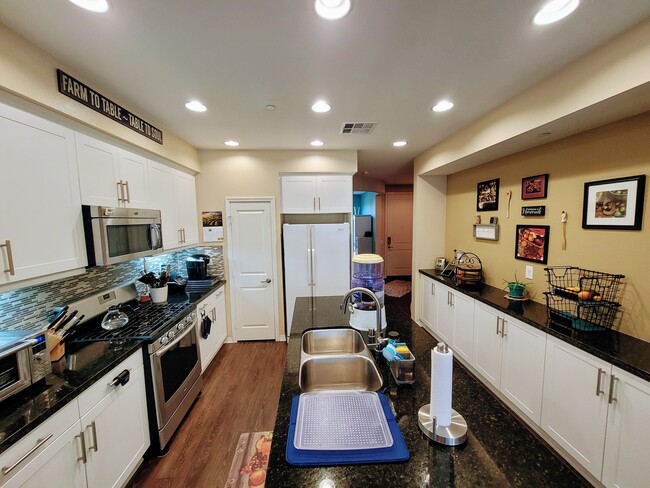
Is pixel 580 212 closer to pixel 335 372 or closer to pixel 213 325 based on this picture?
pixel 335 372

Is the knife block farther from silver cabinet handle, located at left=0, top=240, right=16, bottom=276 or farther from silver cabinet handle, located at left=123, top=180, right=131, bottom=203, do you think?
silver cabinet handle, located at left=123, top=180, right=131, bottom=203

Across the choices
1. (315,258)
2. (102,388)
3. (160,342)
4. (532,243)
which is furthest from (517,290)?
(102,388)

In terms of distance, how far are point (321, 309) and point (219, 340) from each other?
1715 millimetres

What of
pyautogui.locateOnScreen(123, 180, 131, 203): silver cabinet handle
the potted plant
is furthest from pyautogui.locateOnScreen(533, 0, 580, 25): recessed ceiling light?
pyautogui.locateOnScreen(123, 180, 131, 203): silver cabinet handle

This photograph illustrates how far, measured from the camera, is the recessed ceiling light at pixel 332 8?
1102 millimetres

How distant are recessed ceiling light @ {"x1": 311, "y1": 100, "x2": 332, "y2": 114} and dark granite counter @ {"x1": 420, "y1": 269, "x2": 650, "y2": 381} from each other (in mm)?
2234

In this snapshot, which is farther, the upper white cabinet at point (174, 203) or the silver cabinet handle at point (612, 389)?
the upper white cabinet at point (174, 203)

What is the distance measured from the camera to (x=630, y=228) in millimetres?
1676

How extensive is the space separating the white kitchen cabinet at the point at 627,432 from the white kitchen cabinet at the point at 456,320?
1246 mm

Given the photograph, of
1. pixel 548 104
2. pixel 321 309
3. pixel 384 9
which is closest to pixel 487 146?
pixel 548 104

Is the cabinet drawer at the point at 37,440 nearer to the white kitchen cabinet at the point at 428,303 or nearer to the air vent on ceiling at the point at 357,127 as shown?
the air vent on ceiling at the point at 357,127

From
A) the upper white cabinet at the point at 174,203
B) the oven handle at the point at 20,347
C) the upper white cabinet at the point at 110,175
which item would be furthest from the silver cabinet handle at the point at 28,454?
the upper white cabinet at the point at 174,203

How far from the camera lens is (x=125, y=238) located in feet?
6.21

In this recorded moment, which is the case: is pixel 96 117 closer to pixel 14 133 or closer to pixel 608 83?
pixel 14 133
